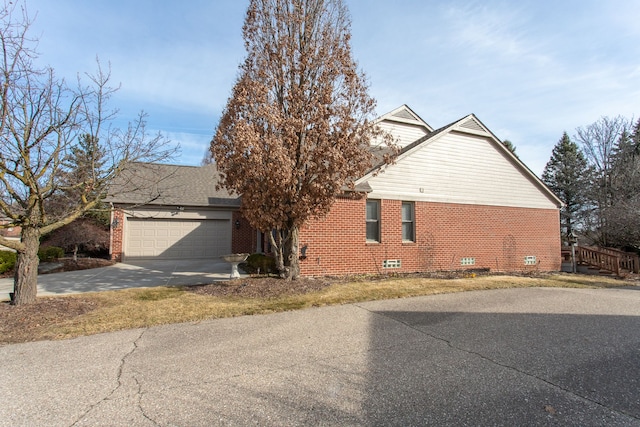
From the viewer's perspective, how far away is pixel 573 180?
34562mm

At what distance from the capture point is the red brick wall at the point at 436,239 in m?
11.1

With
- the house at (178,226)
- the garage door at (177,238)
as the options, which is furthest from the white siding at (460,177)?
the garage door at (177,238)

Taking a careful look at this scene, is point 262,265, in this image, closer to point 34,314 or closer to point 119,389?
point 34,314

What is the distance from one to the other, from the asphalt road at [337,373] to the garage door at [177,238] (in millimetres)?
12008

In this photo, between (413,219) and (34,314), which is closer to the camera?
(34,314)

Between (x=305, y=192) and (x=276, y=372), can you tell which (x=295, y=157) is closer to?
(x=305, y=192)

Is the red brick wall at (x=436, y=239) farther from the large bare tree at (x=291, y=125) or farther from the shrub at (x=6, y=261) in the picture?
the shrub at (x=6, y=261)

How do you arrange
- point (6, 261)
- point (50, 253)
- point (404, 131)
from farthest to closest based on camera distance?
point (404, 131) → point (50, 253) → point (6, 261)

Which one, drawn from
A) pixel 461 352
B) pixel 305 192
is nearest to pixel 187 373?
pixel 461 352

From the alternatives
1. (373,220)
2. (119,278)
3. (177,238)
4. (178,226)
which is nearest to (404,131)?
(373,220)

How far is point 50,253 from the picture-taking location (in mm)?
15141

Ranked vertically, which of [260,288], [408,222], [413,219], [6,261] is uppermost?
[413,219]

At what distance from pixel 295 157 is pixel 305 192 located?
907 millimetres

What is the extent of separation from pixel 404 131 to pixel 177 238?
40.8 ft
